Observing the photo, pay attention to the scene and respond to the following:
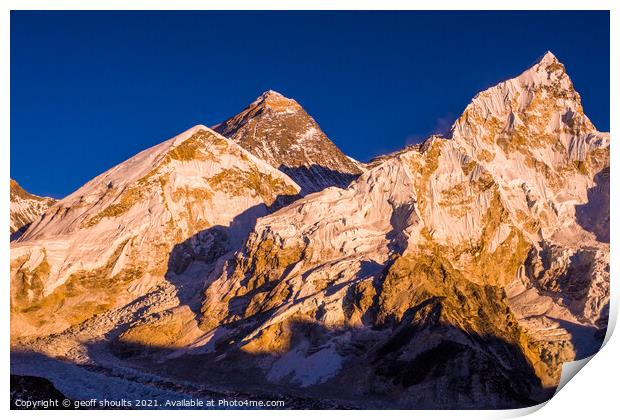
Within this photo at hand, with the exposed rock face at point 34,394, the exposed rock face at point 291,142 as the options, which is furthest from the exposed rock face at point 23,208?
the exposed rock face at point 34,394

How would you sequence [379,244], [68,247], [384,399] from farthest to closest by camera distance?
[68,247]
[379,244]
[384,399]

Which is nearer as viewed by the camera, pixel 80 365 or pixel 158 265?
pixel 80 365

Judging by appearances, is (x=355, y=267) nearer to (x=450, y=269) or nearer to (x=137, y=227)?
(x=450, y=269)

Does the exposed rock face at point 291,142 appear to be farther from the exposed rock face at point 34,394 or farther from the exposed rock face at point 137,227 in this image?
the exposed rock face at point 34,394

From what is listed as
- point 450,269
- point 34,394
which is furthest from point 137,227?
point 34,394
